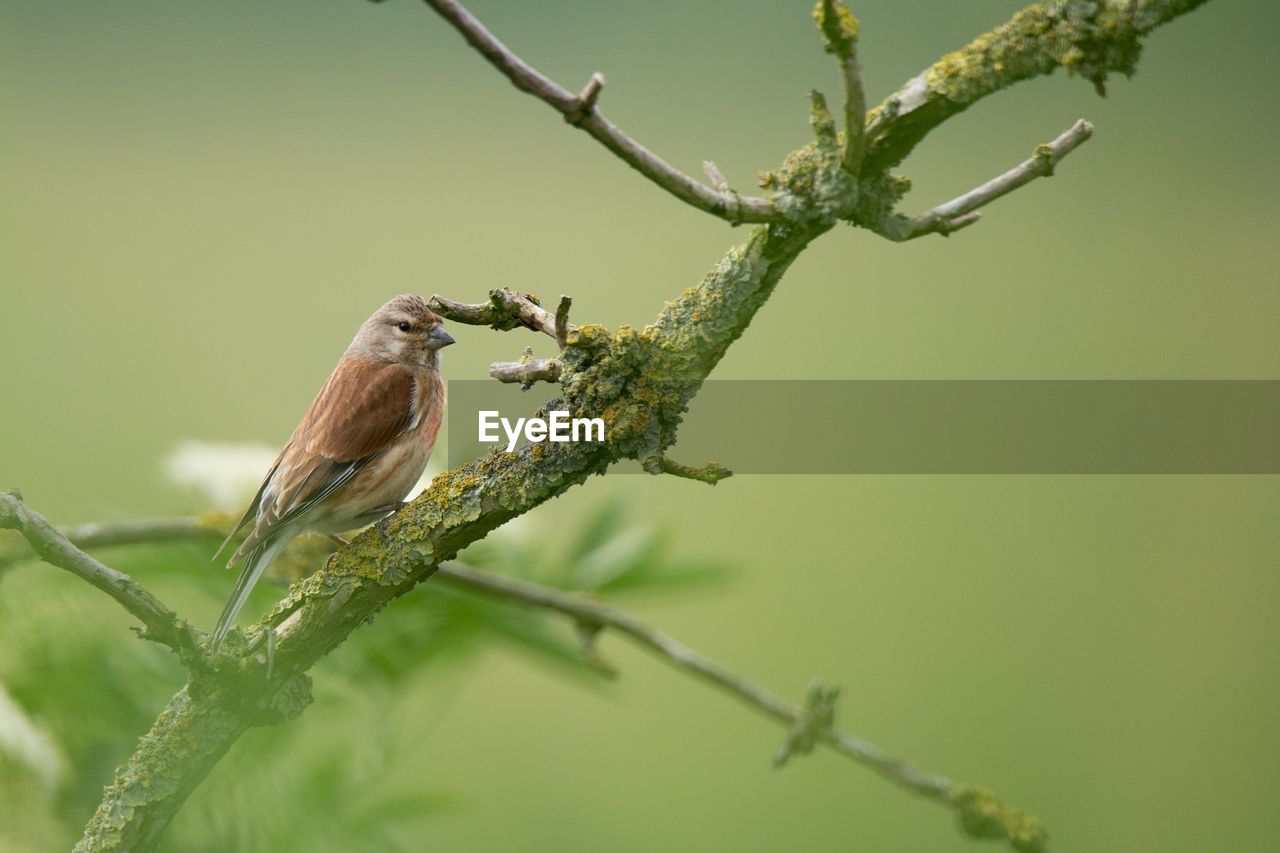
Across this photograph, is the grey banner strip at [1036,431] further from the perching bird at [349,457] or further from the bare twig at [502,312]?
the bare twig at [502,312]

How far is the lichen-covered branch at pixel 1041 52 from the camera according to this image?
2.87 ft

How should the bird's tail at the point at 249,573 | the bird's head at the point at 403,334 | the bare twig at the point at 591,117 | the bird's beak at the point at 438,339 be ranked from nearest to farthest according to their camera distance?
1. the bare twig at the point at 591,117
2. the bird's tail at the point at 249,573
3. the bird's head at the point at 403,334
4. the bird's beak at the point at 438,339

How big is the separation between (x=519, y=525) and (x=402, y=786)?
87 cm

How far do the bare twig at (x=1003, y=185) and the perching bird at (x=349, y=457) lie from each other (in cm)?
83

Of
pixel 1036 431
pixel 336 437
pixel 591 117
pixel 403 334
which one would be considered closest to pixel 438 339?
pixel 403 334

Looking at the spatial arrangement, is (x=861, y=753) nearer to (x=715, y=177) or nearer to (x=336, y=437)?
(x=715, y=177)

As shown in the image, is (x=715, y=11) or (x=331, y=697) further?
(x=715, y=11)

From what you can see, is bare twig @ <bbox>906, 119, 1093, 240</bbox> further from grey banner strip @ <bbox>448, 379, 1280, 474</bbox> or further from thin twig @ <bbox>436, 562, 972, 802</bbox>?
grey banner strip @ <bbox>448, 379, 1280, 474</bbox>

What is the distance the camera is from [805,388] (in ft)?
8.00

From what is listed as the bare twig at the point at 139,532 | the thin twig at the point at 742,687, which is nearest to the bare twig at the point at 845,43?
the thin twig at the point at 742,687

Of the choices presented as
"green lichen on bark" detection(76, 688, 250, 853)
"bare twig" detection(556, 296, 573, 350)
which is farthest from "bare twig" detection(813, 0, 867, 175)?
"green lichen on bark" detection(76, 688, 250, 853)

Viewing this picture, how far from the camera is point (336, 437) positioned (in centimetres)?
157

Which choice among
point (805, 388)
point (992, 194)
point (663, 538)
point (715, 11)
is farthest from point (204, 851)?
point (715, 11)

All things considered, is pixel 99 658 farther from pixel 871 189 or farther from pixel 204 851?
pixel 871 189
